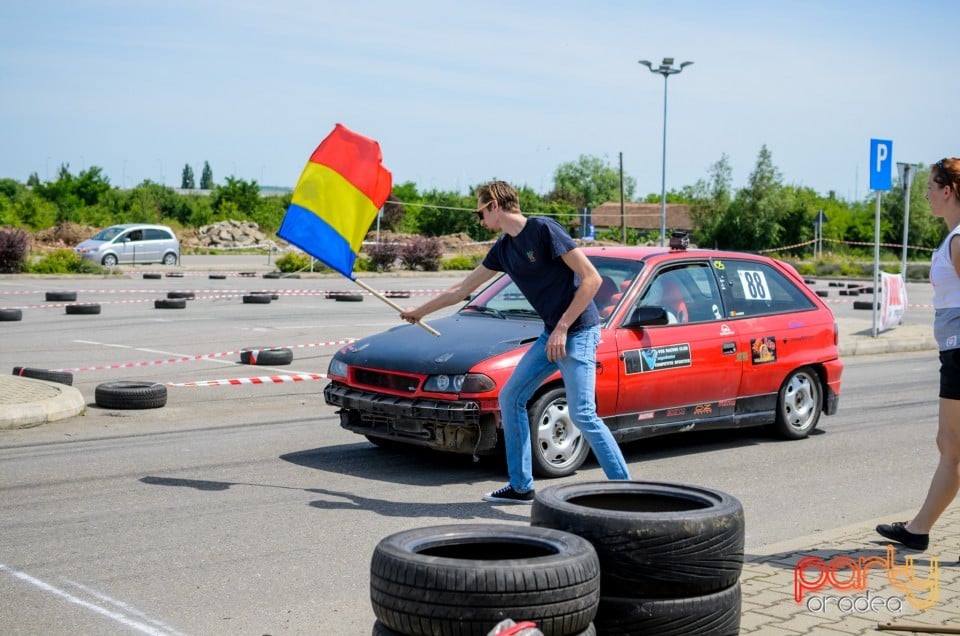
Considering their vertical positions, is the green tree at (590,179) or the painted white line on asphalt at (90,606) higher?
the green tree at (590,179)

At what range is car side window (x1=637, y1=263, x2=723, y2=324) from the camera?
9117mm

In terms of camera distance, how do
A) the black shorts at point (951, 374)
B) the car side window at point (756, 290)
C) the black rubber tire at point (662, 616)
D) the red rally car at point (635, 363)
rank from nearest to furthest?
1. the black rubber tire at point (662, 616)
2. the black shorts at point (951, 374)
3. the red rally car at point (635, 363)
4. the car side window at point (756, 290)

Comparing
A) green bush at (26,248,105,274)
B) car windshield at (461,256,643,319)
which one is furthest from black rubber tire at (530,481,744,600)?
green bush at (26,248,105,274)

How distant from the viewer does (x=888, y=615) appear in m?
5.07

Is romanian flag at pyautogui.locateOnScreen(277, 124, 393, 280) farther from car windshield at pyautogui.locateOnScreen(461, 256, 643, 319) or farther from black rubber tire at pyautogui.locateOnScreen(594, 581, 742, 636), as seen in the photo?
black rubber tire at pyautogui.locateOnScreen(594, 581, 742, 636)

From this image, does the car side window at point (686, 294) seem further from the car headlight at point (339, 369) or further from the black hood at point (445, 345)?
the car headlight at point (339, 369)

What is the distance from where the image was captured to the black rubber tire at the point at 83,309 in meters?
21.4

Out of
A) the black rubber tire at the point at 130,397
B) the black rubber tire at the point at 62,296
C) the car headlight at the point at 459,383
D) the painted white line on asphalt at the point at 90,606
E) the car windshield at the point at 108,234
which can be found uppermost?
the car windshield at the point at 108,234

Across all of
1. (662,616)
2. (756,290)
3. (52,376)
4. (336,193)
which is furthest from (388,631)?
(52,376)

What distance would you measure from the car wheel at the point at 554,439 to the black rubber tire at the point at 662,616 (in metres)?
3.63

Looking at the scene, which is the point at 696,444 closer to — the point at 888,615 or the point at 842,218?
the point at 888,615

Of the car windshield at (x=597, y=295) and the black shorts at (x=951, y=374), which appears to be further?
the car windshield at (x=597, y=295)

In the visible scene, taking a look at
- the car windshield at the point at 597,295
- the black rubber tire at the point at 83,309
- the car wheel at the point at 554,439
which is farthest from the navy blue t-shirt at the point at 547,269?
the black rubber tire at the point at 83,309

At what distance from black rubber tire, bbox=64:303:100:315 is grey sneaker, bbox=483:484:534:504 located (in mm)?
15984
